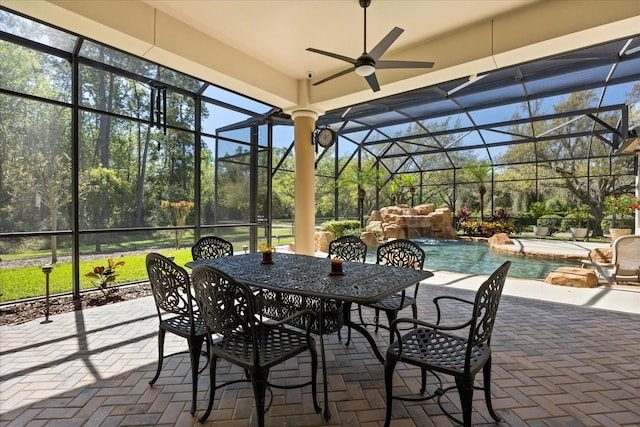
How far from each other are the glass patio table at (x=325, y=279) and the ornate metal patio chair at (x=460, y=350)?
0.32 metres

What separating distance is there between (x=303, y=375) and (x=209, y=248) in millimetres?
1946

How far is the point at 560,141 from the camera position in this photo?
11781 mm

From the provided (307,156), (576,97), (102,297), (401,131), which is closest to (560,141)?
(576,97)

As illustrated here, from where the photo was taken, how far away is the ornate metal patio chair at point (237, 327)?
1.69 metres

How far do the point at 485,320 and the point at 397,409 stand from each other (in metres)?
0.85

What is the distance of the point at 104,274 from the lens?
4.36m

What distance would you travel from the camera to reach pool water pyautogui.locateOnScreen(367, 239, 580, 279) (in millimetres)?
7543

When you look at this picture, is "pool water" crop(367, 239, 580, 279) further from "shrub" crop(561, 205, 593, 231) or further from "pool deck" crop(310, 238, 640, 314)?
"shrub" crop(561, 205, 593, 231)

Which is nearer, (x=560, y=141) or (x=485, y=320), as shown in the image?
(x=485, y=320)

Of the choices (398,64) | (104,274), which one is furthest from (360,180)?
(104,274)

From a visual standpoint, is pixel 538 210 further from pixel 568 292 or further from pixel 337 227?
pixel 568 292

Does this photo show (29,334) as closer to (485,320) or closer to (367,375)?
(367,375)

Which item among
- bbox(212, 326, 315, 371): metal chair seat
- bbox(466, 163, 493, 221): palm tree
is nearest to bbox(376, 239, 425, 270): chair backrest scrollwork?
bbox(212, 326, 315, 371): metal chair seat

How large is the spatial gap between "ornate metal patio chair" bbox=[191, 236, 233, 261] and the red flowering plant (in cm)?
166
